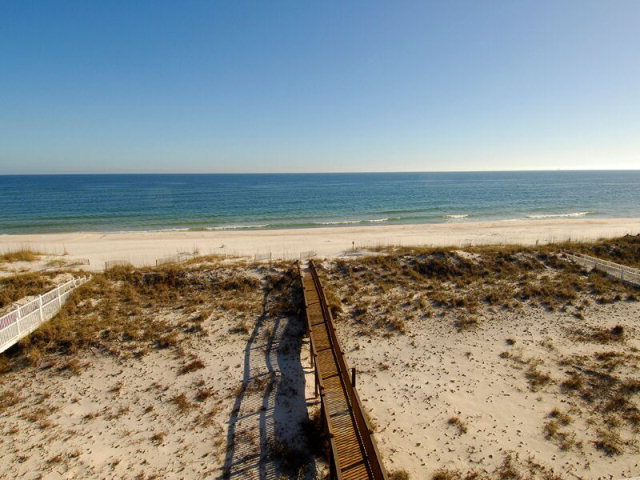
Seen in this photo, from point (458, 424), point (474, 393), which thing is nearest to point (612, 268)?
point (474, 393)

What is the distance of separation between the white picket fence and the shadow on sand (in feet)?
24.9

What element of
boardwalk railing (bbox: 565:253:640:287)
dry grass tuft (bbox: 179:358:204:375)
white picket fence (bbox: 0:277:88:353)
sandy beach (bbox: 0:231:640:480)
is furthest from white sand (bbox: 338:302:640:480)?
white picket fence (bbox: 0:277:88:353)

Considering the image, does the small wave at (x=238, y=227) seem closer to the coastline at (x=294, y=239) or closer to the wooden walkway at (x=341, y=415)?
the coastline at (x=294, y=239)

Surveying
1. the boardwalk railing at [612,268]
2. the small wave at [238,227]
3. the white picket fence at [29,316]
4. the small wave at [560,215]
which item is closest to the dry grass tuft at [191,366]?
the white picket fence at [29,316]

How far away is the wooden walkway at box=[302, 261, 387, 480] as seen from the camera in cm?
648

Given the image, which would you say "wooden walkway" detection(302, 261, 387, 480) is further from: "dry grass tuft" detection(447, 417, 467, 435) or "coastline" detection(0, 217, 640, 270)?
"coastline" detection(0, 217, 640, 270)

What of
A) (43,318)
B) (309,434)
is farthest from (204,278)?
(309,434)

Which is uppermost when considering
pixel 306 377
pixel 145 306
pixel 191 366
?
pixel 145 306

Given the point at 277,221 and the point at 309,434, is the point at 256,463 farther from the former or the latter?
the point at 277,221

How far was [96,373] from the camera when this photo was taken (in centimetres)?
1041

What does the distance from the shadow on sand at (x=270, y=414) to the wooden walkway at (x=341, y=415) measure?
73cm

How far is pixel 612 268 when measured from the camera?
58.6 ft

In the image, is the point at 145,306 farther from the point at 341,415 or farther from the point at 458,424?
the point at 458,424

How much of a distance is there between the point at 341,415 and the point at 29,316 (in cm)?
1156
